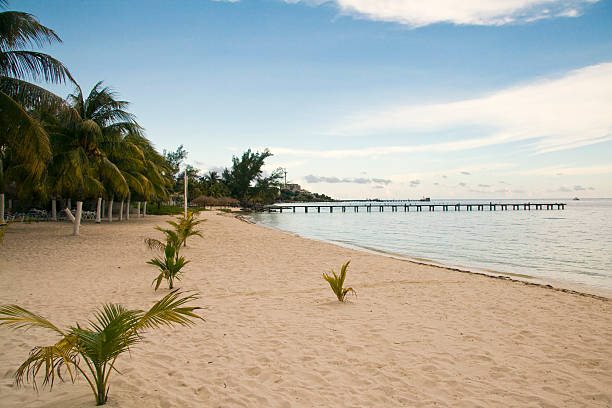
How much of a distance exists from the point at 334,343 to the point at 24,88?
10.7 metres

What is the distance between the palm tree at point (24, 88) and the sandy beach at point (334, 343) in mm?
3146

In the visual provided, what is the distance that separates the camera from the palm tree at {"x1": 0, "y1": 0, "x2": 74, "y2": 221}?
8945 millimetres

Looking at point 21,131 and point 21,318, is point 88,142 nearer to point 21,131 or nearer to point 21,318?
point 21,131

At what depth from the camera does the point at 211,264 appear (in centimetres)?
973

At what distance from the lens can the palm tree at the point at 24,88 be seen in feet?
29.3

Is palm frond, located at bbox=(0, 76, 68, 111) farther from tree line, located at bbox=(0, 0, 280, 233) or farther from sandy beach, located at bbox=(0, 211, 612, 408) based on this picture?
sandy beach, located at bbox=(0, 211, 612, 408)

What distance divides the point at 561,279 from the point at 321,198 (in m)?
165

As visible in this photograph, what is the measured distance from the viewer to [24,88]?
9883 mm

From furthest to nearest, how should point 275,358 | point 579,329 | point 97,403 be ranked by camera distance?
point 579,329
point 275,358
point 97,403

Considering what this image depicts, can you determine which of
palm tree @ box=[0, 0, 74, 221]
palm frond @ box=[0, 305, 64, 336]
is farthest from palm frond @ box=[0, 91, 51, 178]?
palm frond @ box=[0, 305, 64, 336]

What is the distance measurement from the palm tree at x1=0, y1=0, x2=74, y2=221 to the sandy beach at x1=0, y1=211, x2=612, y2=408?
315 centimetres

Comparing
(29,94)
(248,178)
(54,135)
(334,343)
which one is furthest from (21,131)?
(248,178)

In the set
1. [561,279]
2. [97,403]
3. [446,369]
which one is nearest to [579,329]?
[446,369]

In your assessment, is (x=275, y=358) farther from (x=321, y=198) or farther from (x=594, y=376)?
(x=321, y=198)
